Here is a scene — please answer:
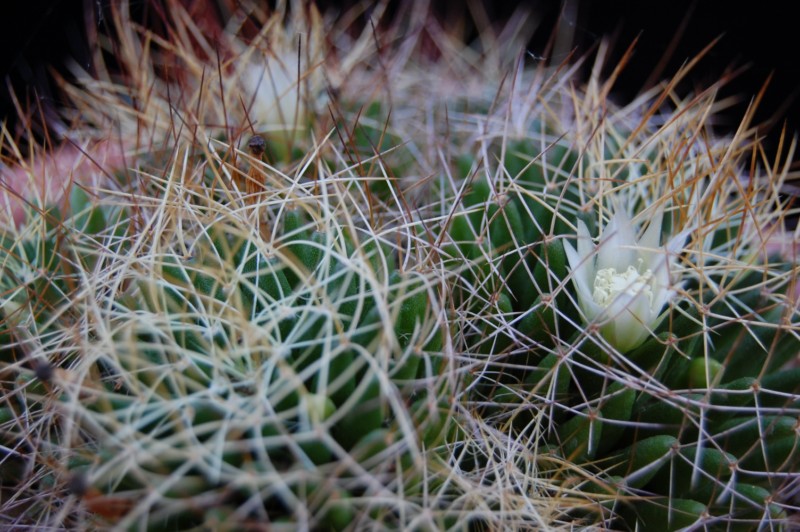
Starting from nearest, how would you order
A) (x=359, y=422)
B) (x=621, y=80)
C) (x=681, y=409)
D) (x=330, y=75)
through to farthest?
(x=359, y=422)
(x=681, y=409)
(x=330, y=75)
(x=621, y=80)

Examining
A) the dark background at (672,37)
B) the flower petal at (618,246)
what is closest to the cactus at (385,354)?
the flower petal at (618,246)

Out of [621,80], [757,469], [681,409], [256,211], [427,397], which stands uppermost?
[256,211]

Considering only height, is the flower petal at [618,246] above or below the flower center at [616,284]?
above

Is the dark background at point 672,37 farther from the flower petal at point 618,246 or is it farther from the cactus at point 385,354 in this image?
the flower petal at point 618,246

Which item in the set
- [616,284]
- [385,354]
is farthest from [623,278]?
[385,354]

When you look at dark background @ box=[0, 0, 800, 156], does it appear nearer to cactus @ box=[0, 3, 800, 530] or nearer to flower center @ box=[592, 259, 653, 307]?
cactus @ box=[0, 3, 800, 530]

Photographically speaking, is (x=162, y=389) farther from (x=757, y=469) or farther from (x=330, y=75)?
(x=330, y=75)

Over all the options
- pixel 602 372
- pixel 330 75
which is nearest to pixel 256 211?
pixel 602 372
